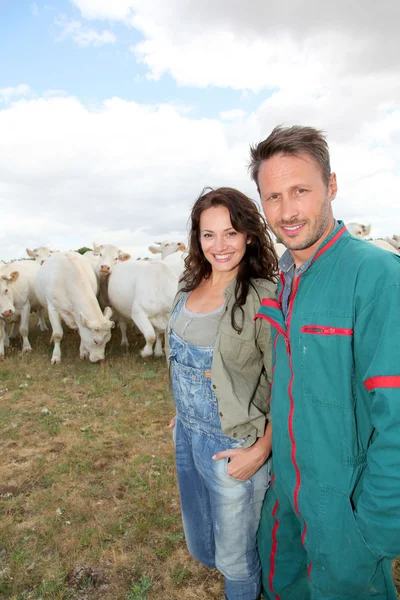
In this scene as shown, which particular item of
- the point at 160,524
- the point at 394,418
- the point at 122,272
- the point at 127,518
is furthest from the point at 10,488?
the point at 122,272

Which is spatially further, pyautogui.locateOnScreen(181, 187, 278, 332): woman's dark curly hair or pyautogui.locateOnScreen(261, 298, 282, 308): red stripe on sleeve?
pyautogui.locateOnScreen(181, 187, 278, 332): woman's dark curly hair

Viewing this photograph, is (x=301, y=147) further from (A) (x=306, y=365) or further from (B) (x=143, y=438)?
(B) (x=143, y=438)

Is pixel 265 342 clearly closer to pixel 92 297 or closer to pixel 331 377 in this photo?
pixel 331 377

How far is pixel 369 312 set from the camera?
1.61 meters

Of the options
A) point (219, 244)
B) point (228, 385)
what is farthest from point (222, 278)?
point (228, 385)

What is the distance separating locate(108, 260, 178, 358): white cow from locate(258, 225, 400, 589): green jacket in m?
7.43

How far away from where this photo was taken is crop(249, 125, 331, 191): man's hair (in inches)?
75.9

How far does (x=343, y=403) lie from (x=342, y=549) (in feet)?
2.06

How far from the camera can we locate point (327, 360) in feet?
5.80

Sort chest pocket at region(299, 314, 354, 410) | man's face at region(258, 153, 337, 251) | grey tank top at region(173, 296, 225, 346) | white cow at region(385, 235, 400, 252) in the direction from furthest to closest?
white cow at region(385, 235, 400, 252), grey tank top at region(173, 296, 225, 346), man's face at region(258, 153, 337, 251), chest pocket at region(299, 314, 354, 410)

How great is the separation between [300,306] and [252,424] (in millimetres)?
831

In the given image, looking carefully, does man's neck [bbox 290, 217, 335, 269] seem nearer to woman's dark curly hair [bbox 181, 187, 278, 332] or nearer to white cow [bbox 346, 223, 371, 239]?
woman's dark curly hair [bbox 181, 187, 278, 332]

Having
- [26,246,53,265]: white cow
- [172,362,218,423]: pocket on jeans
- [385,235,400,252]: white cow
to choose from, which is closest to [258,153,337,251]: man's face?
[172,362,218,423]: pocket on jeans

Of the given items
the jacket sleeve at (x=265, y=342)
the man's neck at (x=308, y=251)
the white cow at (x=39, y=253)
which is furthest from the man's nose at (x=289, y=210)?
the white cow at (x=39, y=253)
